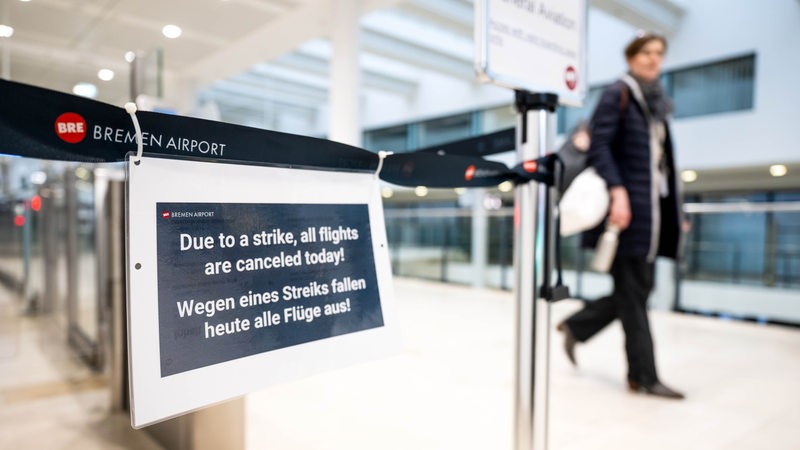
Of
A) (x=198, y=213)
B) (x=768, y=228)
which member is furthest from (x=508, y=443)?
(x=768, y=228)

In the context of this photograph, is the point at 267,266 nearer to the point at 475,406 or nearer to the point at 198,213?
the point at 198,213

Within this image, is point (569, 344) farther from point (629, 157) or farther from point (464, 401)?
point (629, 157)

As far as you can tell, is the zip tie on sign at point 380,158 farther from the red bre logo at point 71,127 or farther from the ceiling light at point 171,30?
the ceiling light at point 171,30

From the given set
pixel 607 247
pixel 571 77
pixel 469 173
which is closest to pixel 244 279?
pixel 469 173

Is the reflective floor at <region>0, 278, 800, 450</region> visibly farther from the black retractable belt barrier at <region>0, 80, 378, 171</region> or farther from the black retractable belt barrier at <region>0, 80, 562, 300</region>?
the black retractable belt barrier at <region>0, 80, 378, 171</region>

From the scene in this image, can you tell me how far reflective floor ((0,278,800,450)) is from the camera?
170 cm

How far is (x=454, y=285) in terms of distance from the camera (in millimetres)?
5727

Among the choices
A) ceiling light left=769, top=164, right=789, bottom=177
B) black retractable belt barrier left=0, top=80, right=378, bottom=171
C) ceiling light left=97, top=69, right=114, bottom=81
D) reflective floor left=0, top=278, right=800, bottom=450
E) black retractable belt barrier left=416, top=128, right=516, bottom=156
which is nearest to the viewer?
black retractable belt barrier left=0, top=80, right=378, bottom=171

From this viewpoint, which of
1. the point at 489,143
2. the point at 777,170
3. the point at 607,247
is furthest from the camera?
the point at 777,170

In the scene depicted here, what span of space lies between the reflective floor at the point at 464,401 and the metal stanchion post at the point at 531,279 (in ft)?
1.88

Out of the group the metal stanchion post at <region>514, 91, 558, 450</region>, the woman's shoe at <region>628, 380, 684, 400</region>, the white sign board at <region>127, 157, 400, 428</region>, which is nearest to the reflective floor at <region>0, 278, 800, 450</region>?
the woman's shoe at <region>628, 380, 684, 400</region>

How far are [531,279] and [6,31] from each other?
194 cm

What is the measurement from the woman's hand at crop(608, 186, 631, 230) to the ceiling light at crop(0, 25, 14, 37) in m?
2.31

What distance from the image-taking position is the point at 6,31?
1.73 metres
